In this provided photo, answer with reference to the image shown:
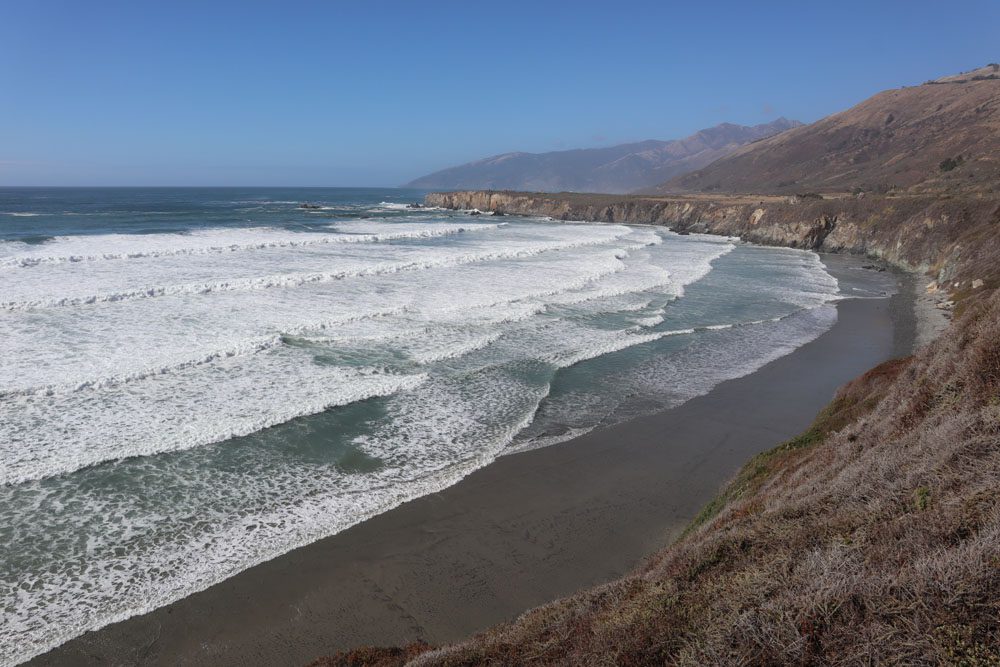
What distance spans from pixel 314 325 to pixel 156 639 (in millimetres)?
13178

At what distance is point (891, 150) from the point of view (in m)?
102

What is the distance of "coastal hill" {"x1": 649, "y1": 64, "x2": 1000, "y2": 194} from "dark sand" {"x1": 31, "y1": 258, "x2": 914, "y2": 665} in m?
47.0

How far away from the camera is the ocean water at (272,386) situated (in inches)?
318

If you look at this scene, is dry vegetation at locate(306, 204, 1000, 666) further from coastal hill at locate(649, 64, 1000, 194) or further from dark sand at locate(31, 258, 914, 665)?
coastal hill at locate(649, 64, 1000, 194)

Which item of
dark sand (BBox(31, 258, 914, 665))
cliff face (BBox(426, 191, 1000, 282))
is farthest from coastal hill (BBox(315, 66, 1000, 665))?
cliff face (BBox(426, 191, 1000, 282))

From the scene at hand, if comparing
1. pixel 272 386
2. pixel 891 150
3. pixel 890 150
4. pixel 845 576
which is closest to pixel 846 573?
pixel 845 576

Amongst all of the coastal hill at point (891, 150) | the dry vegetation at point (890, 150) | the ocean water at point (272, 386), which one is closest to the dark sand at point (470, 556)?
the ocean water at point (272, 386)

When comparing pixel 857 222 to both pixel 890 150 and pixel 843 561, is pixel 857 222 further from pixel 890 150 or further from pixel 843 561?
pixel 890 150

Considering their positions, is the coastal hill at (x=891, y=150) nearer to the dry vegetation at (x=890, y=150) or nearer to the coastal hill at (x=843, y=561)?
the dry vegetation at (x=890, y=150)

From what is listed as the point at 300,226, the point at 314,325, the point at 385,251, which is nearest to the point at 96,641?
the point at 314,325

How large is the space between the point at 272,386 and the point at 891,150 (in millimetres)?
121178

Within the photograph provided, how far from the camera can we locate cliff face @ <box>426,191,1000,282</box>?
2839 centimetres

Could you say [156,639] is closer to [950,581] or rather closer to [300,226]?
[950,581]

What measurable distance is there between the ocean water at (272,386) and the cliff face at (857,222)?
22.1 feet
